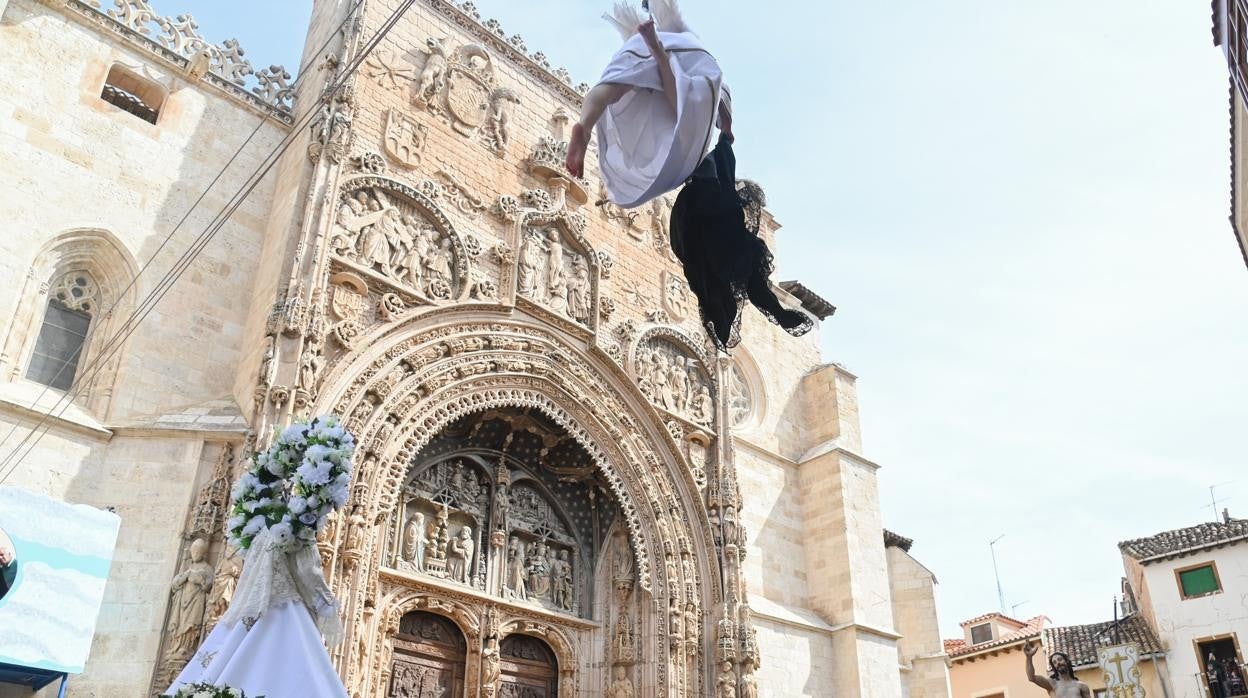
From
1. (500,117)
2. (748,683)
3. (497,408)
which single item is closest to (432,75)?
(500,117)

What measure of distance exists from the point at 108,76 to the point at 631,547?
25.3 feet

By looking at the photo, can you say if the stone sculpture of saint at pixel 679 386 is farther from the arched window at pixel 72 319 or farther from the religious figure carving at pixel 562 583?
the arched window at pixel 72 319

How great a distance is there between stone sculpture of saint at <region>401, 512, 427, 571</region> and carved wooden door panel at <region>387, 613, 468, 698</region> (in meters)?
0.55

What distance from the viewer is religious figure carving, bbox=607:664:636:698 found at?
10633 millimetres

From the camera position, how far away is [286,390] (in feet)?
27.7

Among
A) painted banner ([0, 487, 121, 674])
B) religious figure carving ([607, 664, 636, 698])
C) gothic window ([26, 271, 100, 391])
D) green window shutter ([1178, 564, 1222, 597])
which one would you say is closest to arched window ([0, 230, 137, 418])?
gothic window ([26, 271, 100, 391])

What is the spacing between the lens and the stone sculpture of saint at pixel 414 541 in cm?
998

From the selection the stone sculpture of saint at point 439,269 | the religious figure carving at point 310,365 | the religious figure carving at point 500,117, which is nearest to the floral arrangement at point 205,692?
the religious figure carving at point 310,365

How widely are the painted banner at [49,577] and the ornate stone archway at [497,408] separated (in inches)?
70.1

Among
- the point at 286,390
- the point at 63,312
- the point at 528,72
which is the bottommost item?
the point at 286,390

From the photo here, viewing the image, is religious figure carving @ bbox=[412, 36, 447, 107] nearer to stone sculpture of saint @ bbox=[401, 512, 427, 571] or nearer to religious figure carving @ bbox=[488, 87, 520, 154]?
religious figure carving @ bbox=[488, 87, 520, 154]

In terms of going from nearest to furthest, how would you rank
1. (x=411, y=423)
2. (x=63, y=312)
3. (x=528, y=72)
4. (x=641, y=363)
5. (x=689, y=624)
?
1. (x=63, y=312)
2. (x=411, y=423)
3. (x=689, y=624)
4. (x=641, y=363)
5. (x=528, y=72)

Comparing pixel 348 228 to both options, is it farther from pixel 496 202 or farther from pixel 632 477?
pixel 632 477

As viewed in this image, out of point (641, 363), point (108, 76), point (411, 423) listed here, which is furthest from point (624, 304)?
point (108, 76)
